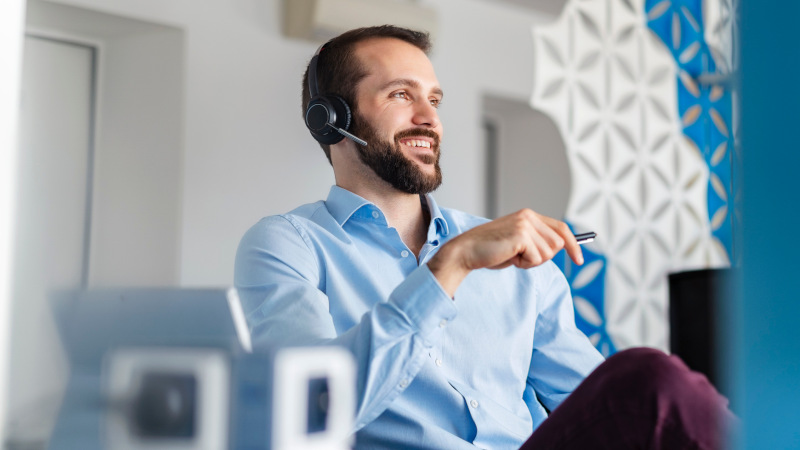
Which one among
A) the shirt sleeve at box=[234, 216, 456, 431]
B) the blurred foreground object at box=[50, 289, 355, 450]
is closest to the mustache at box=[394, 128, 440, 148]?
the shirt sleeve at box=[234, 216, 456, 431]

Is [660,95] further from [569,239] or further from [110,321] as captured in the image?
Answer: [110,321]

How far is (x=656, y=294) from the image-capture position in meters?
2.71

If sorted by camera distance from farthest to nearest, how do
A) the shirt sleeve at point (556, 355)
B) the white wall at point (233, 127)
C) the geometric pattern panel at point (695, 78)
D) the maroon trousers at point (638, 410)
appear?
1. the geometric pattern panel at point (695, 78)
2. the white wall at point (233, 127)
3. the shirt sleeve at point (556, 355)
4. the maroon trousers at point (638, 410)

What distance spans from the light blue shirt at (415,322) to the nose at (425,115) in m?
0.14

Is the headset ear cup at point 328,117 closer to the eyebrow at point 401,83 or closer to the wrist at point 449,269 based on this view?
the eyebrow at point 401,83

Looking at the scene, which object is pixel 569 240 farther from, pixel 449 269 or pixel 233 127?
pixel 233 127

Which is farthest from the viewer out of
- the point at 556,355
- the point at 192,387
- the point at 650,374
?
the point at 556,355

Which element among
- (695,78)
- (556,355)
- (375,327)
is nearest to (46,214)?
(375,327)

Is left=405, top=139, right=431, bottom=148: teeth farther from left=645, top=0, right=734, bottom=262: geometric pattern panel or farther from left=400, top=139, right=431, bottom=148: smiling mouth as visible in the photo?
left=645, top=0, right=734, bottom=262: geometric pattern panel

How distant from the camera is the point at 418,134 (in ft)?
4.15

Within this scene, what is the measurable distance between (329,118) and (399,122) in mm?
119

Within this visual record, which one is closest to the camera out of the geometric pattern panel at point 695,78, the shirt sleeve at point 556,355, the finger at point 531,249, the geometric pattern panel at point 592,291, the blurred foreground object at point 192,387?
the blurred foreground object at point 192,387

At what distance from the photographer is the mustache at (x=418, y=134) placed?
4.09ft

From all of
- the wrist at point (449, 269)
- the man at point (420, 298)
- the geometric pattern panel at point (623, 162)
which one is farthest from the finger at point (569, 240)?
the geometric pattern panel at point (623, 162)
